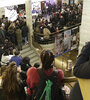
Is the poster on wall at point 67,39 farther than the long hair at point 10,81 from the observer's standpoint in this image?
Yes

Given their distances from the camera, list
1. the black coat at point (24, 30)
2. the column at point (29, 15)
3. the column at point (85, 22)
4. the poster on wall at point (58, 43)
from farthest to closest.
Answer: the column at point (29, 15) < the black coat at point (24, 30) < the poster on wall at point (58, 43) < the column at point (85, 22)

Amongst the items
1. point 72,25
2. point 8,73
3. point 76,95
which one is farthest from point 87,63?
point 72,25

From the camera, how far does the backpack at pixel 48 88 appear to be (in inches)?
78.2

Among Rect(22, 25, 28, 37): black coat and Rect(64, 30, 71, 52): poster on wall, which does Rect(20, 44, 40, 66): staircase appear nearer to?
Rect(22, 25, 28, 37): black coat

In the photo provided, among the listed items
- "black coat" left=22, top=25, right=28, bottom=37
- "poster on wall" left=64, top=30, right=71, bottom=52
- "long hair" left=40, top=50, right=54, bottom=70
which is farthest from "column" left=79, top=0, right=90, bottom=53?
"black coat" left=22, top=25, right=28, bottom=37

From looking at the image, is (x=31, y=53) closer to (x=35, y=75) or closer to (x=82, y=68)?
(x=35, y=75)

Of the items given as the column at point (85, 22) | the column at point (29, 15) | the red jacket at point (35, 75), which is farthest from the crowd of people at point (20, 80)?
the column at point (29, 15)

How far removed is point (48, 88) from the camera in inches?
77.9

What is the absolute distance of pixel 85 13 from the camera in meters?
5.00

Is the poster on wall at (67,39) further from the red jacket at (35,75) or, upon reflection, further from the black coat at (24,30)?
the red jacket at (35,75)

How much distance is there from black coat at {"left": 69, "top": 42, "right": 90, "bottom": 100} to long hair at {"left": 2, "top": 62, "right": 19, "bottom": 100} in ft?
3.87

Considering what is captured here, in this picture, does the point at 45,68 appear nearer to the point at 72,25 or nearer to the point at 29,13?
the point at 29,13

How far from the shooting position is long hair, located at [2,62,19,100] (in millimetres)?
2484

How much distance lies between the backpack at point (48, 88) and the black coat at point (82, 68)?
423 millimetres
